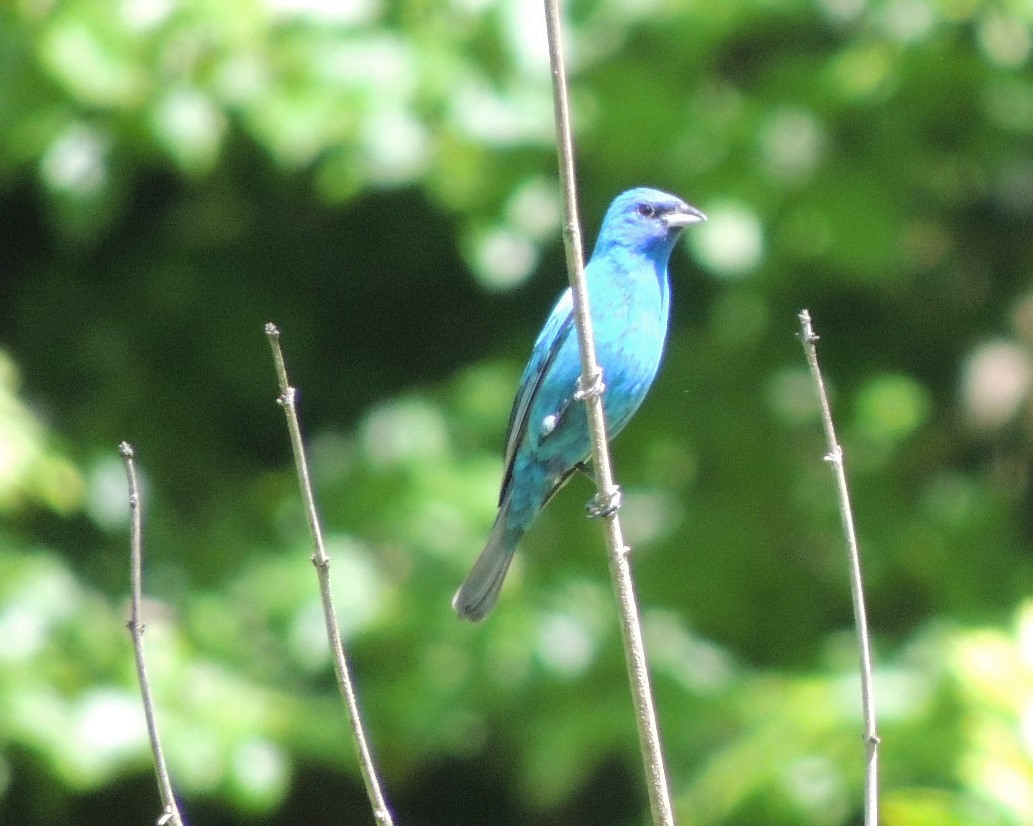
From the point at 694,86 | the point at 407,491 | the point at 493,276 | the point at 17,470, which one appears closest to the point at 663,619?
the point at 407,491

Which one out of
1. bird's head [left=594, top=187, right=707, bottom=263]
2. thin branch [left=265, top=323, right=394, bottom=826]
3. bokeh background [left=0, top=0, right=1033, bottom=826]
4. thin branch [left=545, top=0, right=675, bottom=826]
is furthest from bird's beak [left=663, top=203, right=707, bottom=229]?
thin branch [left=265, top=323, right=394, bottom=826]

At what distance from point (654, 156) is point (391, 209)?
4.75ft

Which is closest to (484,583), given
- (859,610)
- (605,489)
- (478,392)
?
(605,489)

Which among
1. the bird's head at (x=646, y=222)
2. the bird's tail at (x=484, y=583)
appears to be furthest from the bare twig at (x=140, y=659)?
the bird's head at (x=646, y=222)

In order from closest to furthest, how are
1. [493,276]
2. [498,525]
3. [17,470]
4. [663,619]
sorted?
1. [498,525]
2. [17,470]
3. [493,276]
4. [663,619]

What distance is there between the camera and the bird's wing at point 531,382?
12.5 feet

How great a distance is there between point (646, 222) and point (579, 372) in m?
0.48

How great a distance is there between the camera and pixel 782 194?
5.41 metres

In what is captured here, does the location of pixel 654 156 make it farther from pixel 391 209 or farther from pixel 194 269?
pixel 194 269

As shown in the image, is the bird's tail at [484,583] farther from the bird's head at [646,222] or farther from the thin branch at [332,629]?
the thin branch at [332,629]

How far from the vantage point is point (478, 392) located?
5.82 meters

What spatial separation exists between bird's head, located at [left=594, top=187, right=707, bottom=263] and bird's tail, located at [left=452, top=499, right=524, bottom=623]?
0.76 metres

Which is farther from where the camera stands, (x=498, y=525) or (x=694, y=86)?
(x=694, y=86)

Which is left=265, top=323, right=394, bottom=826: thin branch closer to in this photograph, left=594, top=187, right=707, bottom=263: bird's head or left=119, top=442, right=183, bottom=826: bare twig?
left=119, top=442, right=183, bottom=826: bare twig
